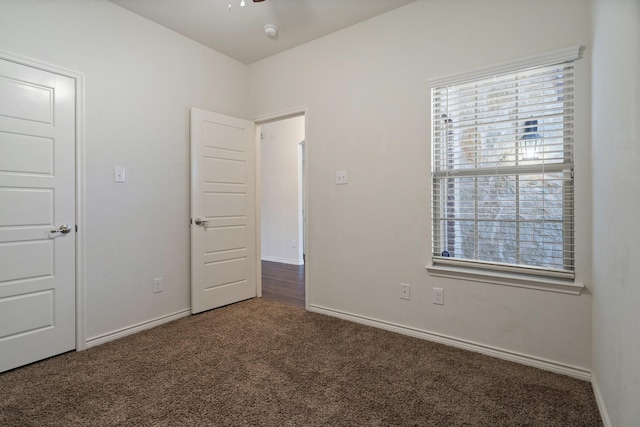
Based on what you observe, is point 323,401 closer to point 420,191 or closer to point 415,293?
point 415,293

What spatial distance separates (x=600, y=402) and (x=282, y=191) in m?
5.00

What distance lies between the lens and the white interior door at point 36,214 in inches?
81.3

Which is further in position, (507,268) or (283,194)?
(283,194)

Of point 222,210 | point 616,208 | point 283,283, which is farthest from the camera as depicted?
point 283,283

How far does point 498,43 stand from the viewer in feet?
7.25

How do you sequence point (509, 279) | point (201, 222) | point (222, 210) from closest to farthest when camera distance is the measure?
point (509, 279)
point (201, 222)
point (222, 210)

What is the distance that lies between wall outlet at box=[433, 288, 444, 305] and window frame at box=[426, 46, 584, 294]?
0.12m

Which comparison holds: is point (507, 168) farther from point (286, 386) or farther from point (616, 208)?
point (286, 386)

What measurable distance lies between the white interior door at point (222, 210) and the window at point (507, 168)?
201 cm

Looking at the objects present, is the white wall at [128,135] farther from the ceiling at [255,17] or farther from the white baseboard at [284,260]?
the white baseboard at [284,260]

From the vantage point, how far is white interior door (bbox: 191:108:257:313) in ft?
10.2

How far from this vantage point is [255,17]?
9.04ft

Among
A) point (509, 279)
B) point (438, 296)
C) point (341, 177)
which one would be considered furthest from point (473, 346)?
point (341, 177)

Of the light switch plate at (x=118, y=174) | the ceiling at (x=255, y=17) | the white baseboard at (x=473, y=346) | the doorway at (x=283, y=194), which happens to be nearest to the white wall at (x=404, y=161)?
the white baseboard at (x=473, y=346)
